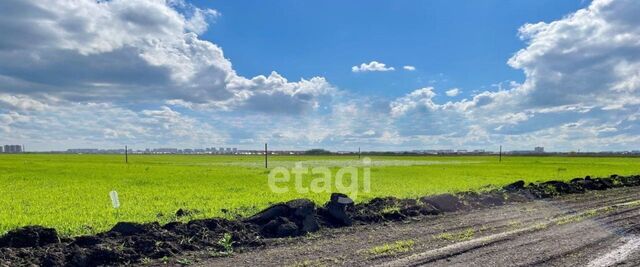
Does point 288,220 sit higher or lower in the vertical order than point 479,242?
higher

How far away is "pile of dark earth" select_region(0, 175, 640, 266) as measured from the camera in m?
8.45

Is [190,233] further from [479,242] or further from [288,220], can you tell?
[479,242]

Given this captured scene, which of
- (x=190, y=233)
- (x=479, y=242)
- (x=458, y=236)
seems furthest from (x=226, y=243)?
(x=479, y=242)

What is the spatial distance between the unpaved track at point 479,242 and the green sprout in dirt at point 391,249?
3.9 inches

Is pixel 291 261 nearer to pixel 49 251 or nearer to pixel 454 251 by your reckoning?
pixel 454 251

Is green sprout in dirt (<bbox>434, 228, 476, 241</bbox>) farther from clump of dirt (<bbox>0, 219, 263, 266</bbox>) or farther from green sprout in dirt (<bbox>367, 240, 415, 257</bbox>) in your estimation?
clump of dirt (<bbox>0, 219, 263, 266</bbox>)

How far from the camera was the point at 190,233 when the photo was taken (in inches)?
399

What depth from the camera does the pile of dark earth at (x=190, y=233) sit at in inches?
332

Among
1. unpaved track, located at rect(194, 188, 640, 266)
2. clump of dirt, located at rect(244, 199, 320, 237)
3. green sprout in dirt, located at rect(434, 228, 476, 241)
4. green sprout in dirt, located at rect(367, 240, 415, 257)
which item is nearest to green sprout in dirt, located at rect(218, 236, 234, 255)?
unpaved track, located at rect(194, 188, 640, 266)

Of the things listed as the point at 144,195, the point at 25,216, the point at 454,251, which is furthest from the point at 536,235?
the point at 144,195

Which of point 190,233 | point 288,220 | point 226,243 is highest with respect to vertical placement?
point 288,220

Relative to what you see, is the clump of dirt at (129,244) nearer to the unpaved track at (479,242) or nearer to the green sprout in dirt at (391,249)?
the unpaved track at (479,242)

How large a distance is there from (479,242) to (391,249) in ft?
6.28

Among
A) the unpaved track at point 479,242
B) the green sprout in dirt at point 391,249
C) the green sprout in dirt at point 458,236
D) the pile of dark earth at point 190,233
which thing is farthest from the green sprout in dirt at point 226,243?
the green sprout in dirt at point 458,236
